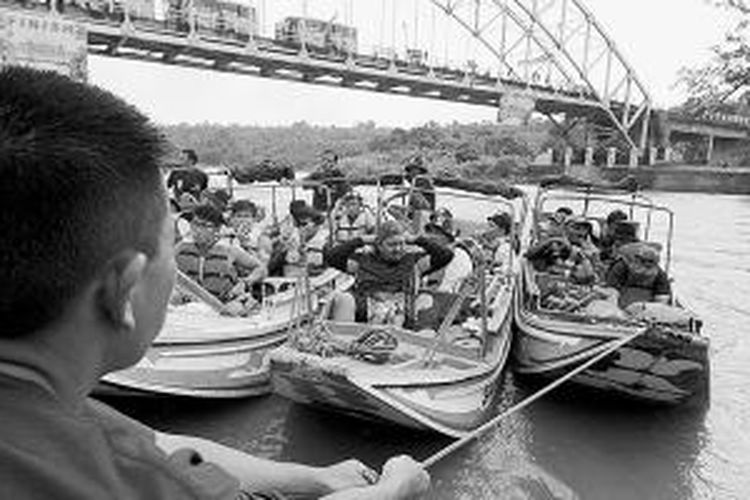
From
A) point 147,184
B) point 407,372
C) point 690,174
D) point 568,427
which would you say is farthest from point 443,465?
point 690,174

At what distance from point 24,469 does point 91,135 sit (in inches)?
13.6

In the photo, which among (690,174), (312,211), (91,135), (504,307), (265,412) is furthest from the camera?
(690,174)

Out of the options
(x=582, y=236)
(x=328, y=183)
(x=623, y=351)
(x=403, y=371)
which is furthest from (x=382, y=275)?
(x=582, y=236)

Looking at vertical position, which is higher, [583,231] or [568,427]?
[583,231]

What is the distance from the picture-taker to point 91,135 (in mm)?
871

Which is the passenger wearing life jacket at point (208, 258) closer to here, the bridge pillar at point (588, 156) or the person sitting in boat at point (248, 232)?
the person sitting in boat at point (248, 232)

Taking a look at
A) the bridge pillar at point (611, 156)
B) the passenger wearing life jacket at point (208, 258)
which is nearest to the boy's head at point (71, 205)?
the passenger wearing life jacket at point (208, 258)

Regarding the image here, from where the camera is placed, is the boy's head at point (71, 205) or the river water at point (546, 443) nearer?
the boy's head at point (71, 205)

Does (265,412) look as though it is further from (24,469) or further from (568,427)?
(24,469)

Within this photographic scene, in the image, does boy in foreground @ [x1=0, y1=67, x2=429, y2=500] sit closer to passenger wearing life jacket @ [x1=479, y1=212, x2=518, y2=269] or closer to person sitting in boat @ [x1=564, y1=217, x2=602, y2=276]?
passenger wearing life jacket @ [x1=479, y1=212, x2=518, y2=269]

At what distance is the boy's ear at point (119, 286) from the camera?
885mm

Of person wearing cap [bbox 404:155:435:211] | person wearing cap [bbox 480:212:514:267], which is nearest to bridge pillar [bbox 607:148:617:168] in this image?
person wearing cap [bbox 404:155:435:211]

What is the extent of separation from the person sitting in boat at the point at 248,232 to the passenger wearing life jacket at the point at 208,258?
0.86 metres

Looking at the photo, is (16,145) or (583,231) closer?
(16,145)
